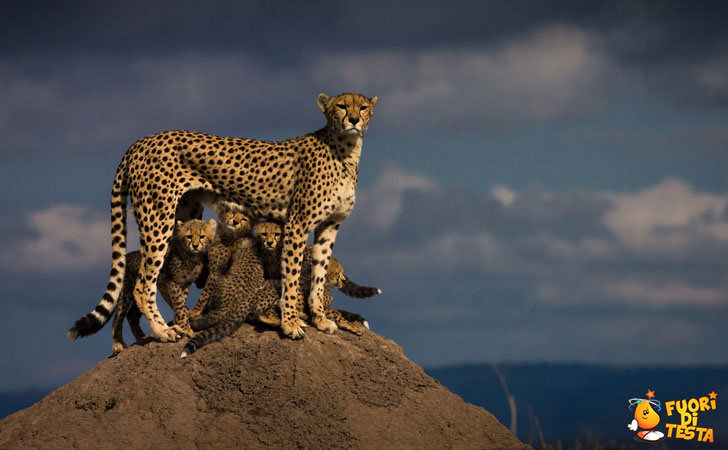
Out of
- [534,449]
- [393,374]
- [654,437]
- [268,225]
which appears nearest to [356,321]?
[393,374]

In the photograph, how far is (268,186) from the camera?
9719mm

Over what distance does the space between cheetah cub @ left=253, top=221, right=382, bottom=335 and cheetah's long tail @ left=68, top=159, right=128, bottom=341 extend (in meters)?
1.59

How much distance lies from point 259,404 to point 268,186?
2386mm

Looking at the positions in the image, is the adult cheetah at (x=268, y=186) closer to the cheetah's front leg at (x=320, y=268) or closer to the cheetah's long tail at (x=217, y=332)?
the cheetah's front leg at (x=320, y=268)

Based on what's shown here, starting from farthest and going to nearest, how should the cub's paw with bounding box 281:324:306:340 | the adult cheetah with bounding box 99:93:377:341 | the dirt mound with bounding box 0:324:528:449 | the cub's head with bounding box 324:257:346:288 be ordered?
the cub's head with bounding box 324:257:346:288 < the adult cheetah with bounding box 99:93:377:341 < the cub's paw with bounding box 281:324:306:340 < the dirt mound with bounding box 0:324:528:449

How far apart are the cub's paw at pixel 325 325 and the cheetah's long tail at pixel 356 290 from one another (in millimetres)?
694

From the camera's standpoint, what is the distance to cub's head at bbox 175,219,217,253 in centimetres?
954

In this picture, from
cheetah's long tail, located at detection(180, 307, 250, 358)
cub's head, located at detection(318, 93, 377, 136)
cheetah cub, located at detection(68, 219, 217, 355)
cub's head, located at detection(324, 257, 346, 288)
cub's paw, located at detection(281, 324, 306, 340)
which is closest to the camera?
cheetah's long tail, located at detection(180, 307, 250, 358)

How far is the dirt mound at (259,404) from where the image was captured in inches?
346

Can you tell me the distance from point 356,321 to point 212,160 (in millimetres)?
2461

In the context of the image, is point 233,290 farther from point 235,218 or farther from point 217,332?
point 235,218

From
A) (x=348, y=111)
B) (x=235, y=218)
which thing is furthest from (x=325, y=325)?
(x=348, y=111)

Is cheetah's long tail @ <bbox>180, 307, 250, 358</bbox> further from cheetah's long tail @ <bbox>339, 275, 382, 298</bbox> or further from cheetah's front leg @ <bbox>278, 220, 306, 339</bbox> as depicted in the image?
cheetah's long tail @ <bbox>339, 275, 382, 298</bbox>

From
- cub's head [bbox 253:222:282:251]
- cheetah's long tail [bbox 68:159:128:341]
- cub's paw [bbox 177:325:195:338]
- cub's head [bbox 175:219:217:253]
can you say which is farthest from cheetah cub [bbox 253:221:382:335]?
cheetah's long tail [bbox 68:159:128:341]
